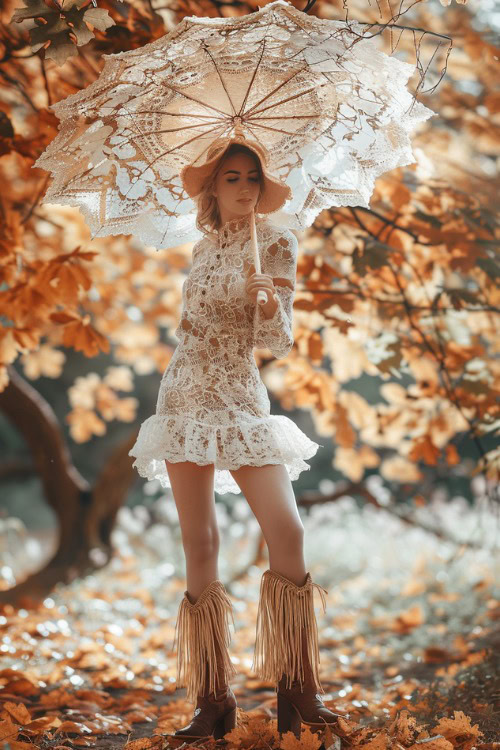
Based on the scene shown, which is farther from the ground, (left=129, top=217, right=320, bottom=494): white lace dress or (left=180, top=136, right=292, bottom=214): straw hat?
(left=180, top=136, right=292, bottom=214): straw hat

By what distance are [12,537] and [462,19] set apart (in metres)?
5.45

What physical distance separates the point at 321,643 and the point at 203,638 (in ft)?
8.17

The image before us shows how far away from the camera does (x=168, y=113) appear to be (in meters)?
2.59

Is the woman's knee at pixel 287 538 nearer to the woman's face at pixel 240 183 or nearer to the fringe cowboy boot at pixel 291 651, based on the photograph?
the fringe cowboy boot at pixel 291 651

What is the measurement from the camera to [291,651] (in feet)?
7.61

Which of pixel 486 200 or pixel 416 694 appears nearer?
pixel 416 694

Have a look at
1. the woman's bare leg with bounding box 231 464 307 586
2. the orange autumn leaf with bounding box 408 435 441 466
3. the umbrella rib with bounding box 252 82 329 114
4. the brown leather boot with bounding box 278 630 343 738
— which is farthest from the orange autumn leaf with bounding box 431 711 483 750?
the umbrella rib with bounding box 252 82 329 114

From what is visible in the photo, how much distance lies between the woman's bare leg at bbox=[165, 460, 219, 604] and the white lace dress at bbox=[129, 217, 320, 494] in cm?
10

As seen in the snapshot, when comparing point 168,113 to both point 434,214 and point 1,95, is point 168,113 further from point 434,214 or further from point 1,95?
point 1,95

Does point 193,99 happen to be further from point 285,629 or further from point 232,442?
point 285,629

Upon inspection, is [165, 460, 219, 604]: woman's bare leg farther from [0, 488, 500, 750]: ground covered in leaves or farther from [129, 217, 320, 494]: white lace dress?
[0, 488, 500, 750]: ground covered in leaves

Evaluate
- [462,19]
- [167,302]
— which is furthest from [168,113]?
[167,302]

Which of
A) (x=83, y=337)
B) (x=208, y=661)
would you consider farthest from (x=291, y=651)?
(x=83, y=337)

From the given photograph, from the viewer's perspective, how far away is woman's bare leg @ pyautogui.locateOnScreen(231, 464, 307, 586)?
7.71 ft
